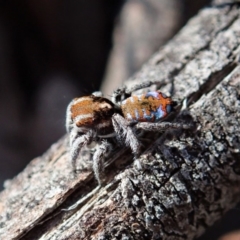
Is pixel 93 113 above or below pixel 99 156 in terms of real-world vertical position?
above

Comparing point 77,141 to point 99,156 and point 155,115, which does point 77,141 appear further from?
point 155,115

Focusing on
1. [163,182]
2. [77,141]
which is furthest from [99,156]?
[163,182]

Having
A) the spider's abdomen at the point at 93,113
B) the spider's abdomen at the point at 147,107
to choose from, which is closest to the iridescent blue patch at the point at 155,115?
the spider's abdomen at the point at 147,107

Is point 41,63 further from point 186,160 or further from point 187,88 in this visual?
point 186,160

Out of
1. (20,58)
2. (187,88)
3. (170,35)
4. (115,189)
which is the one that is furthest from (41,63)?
(115,189)

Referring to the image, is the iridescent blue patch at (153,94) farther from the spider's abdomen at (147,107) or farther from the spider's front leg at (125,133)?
the spider's front leg at (125,133)
